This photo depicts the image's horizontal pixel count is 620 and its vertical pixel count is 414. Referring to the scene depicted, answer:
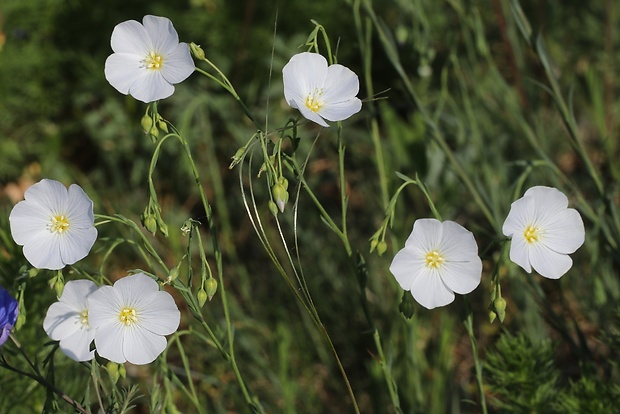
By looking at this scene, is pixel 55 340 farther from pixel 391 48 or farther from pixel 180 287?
pixel 391 48

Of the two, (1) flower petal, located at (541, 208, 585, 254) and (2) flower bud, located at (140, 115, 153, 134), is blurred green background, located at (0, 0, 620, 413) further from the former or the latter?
(2) flower bud, located at (140, 115, 153, 134)

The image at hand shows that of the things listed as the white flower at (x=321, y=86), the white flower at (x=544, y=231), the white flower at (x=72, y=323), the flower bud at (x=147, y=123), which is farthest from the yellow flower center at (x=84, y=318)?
the white flower at (x=544, y=231)

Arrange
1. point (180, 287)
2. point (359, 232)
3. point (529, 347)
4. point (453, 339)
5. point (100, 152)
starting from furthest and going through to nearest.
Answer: point (100, 152) → point (359, 232) → point (453, 339) → point (529, 347) → point (180, 287)

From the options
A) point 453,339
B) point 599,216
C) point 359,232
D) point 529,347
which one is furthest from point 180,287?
point 359,232

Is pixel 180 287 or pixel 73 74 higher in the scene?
pixel 180 287

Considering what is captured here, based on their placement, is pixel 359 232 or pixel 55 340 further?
pixel 359 232

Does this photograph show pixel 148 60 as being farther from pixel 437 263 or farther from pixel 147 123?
pixel 437 263

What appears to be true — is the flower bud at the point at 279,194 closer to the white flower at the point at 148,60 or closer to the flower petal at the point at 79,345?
the white flower at the point at 148,60
